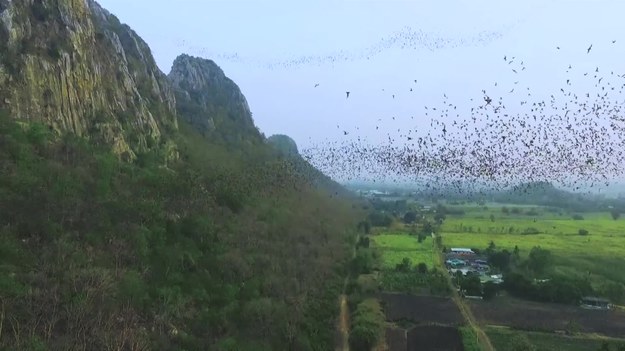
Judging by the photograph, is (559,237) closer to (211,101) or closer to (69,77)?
(211,101)

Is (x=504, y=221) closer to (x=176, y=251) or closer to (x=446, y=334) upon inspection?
(x=446, y=334)

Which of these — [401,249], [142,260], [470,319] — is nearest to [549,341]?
[470,319]

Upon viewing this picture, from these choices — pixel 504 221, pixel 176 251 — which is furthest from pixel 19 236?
pixel 504 221

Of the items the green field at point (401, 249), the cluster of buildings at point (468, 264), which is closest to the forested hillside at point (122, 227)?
the green field at point (401, 249)

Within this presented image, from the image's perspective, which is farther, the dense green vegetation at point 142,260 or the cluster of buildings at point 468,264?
the cluster of buildings at point 468,264

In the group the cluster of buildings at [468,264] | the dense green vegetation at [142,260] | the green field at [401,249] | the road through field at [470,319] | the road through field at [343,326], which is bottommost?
the road through field at [470,319]

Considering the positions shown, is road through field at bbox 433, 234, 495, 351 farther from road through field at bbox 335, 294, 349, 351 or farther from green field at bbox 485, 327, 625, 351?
road through field at bbox 335, 294, 349, 351

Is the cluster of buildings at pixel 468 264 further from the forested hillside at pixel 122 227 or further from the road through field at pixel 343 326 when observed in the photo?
the road through field at pixel 343 326

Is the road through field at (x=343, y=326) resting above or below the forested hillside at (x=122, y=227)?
below
